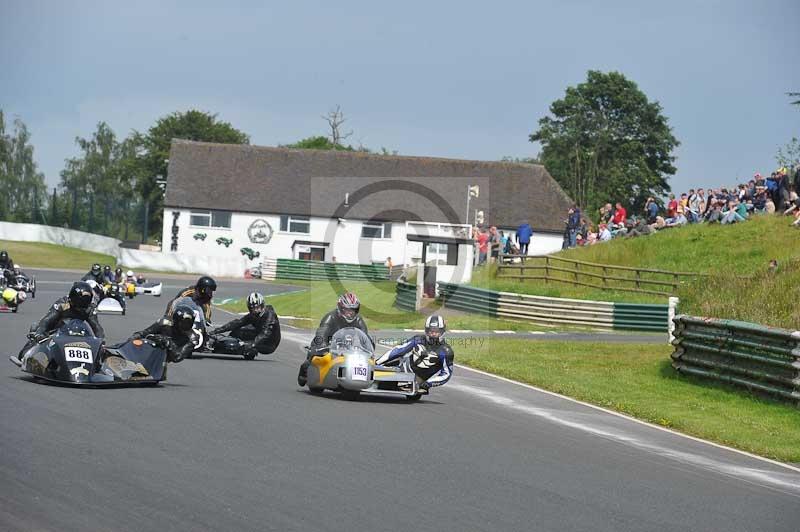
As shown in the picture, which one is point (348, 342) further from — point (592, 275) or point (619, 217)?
point (619, 217)

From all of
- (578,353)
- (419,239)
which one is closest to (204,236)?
(419,239)

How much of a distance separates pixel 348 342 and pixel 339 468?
5411 mm

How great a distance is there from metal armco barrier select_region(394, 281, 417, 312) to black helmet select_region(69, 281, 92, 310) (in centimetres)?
2383

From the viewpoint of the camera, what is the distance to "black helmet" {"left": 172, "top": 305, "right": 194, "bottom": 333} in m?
15.3

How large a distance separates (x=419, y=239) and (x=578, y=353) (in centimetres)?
1730

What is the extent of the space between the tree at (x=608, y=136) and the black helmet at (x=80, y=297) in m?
76.5

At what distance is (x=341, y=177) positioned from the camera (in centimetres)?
7606

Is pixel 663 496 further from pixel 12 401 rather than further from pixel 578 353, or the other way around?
pixel 578 353

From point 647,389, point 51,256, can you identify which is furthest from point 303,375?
point 51,256

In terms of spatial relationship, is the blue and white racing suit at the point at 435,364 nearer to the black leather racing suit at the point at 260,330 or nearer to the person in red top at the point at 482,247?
the black leather racing suit at the point at 260,330

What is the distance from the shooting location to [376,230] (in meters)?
72.0

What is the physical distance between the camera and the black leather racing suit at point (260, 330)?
19.2 m

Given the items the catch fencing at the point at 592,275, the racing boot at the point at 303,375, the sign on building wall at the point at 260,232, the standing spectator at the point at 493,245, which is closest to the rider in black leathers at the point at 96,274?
the catch fencing at the point at 592,275

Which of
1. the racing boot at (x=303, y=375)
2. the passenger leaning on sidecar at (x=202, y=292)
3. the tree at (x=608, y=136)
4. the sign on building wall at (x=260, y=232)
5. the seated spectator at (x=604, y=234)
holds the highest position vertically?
the tree at (x=608, y=136)
